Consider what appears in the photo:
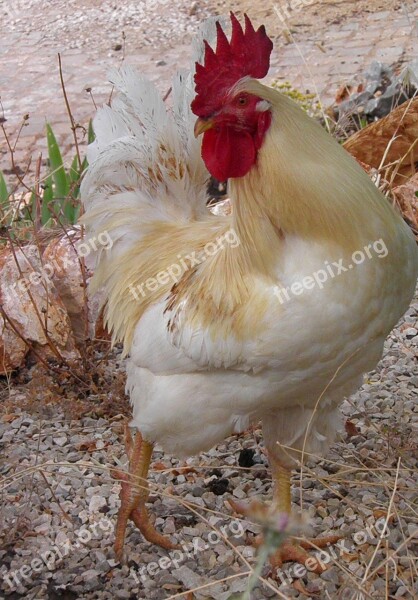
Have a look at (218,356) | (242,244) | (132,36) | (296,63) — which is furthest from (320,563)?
(132,36)

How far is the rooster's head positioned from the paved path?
4.74 meters

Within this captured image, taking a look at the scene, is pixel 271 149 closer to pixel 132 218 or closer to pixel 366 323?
pixel 366 323

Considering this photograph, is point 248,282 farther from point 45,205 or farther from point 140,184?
point 45,205

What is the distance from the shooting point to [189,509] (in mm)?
2889

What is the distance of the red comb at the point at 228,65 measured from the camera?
7.95 feet

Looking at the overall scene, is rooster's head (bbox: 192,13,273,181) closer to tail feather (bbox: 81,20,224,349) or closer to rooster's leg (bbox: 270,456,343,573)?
tail feather (bbox: 81,20,224,349)

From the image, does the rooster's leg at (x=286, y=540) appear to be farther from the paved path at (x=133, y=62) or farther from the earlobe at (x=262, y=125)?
the paved path at (x=133, y=62)

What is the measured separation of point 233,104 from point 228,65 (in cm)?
15

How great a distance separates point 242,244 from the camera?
2.53 metres

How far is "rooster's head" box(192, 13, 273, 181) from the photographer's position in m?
2.39

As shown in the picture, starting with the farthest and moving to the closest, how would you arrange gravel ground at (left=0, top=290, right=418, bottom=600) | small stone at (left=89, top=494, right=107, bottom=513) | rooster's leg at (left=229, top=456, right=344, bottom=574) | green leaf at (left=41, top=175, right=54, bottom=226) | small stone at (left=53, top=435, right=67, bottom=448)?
1. green leaf at (left=41, top=175, right=54, bottom=226)
2. small stone at (left=53, top=435, right=67, bottom=448)
3. small stone at (left=89, top=494, right=107, bottom=513)
4. rooster's leg at (left=229, top=456, right=344, bottom=574)
5. gravel ground at (left=0, top=290, right=418, bottom=600)

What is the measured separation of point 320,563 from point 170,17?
8.64 meters

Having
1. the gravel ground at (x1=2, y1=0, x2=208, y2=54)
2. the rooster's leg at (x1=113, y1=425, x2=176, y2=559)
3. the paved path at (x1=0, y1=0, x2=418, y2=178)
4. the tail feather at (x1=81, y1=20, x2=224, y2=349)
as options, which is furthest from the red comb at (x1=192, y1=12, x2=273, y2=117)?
the gravel ground at (x1=2, y1=0, x2=208, y2=54)

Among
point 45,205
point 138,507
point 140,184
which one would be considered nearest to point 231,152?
point 140,184
